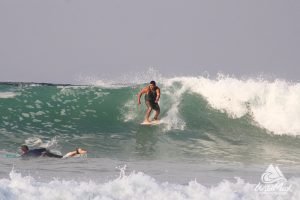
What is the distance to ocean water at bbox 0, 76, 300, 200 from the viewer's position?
7.18m

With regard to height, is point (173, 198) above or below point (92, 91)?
below

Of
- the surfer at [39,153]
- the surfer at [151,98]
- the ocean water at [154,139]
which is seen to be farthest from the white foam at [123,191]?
the surfer at [151,98]

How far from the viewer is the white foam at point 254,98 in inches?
649

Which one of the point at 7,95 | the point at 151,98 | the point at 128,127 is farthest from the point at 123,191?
the point at 7,95

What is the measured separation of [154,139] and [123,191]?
6.84m

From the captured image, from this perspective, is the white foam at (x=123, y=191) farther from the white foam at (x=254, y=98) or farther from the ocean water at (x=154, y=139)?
the white foam at (x=254, y=98)

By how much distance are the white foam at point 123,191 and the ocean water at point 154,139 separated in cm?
1

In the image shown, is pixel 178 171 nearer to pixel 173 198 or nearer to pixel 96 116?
pixel 173 198

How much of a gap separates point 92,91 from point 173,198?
1161 centimetres

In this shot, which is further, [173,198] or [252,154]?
[252,154]

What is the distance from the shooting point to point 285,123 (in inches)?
639

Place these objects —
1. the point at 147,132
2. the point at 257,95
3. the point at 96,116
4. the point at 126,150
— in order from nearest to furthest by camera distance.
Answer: the point at 126,150
the point at 147,132
the point at 96,116
the point at 257,95

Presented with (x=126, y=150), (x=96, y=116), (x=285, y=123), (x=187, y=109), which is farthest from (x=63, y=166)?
(x=285, y=123)

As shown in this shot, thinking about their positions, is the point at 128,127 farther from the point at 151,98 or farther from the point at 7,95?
the point at 7,95
